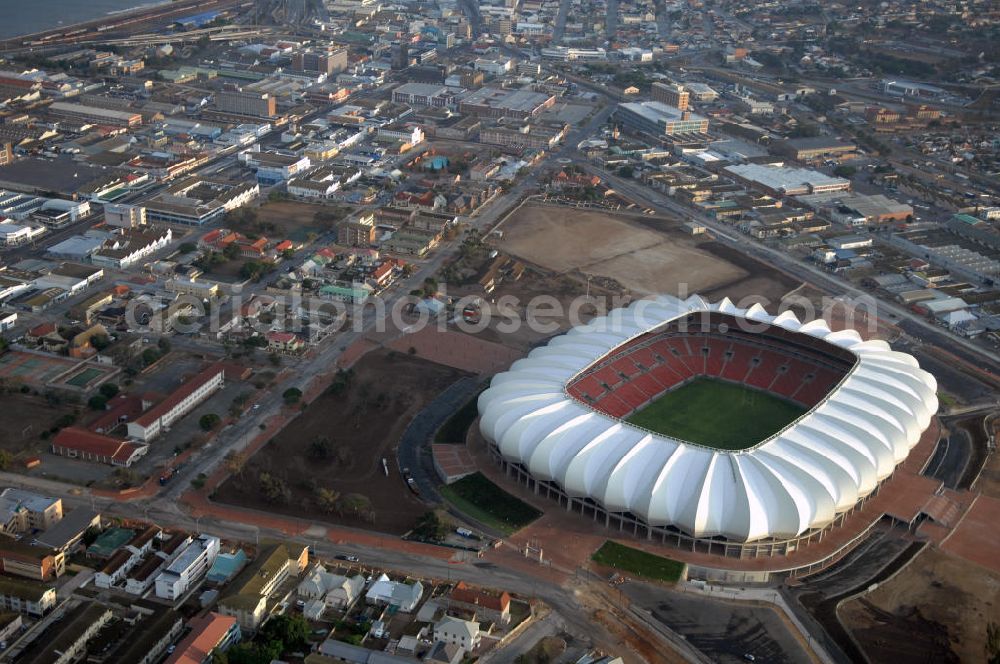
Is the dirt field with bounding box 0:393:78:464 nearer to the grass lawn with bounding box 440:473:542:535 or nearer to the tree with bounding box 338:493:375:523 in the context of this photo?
the tree with bounding box 338:493:375:523

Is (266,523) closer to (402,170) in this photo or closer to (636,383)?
(636,383)

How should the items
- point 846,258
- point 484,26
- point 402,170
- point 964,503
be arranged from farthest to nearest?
point 484,26, point 402,170, point 846,258, point 964,503

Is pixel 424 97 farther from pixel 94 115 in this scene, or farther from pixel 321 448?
pixel 321 448

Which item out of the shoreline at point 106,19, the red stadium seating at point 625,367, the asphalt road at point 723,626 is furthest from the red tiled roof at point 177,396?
the shoreline at point 106,19

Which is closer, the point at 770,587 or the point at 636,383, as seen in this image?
the point at 770,587

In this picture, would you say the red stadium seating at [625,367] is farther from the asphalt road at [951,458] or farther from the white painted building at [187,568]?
the white painted building at [187,568]

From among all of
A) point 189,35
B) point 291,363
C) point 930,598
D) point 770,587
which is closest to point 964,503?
point 930,598

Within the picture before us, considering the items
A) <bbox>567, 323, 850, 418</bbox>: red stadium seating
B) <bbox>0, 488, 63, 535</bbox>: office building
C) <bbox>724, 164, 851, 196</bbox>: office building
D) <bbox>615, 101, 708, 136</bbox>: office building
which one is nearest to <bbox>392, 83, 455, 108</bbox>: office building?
<bbox>615, 101, 708, 136</bbox>: office building
